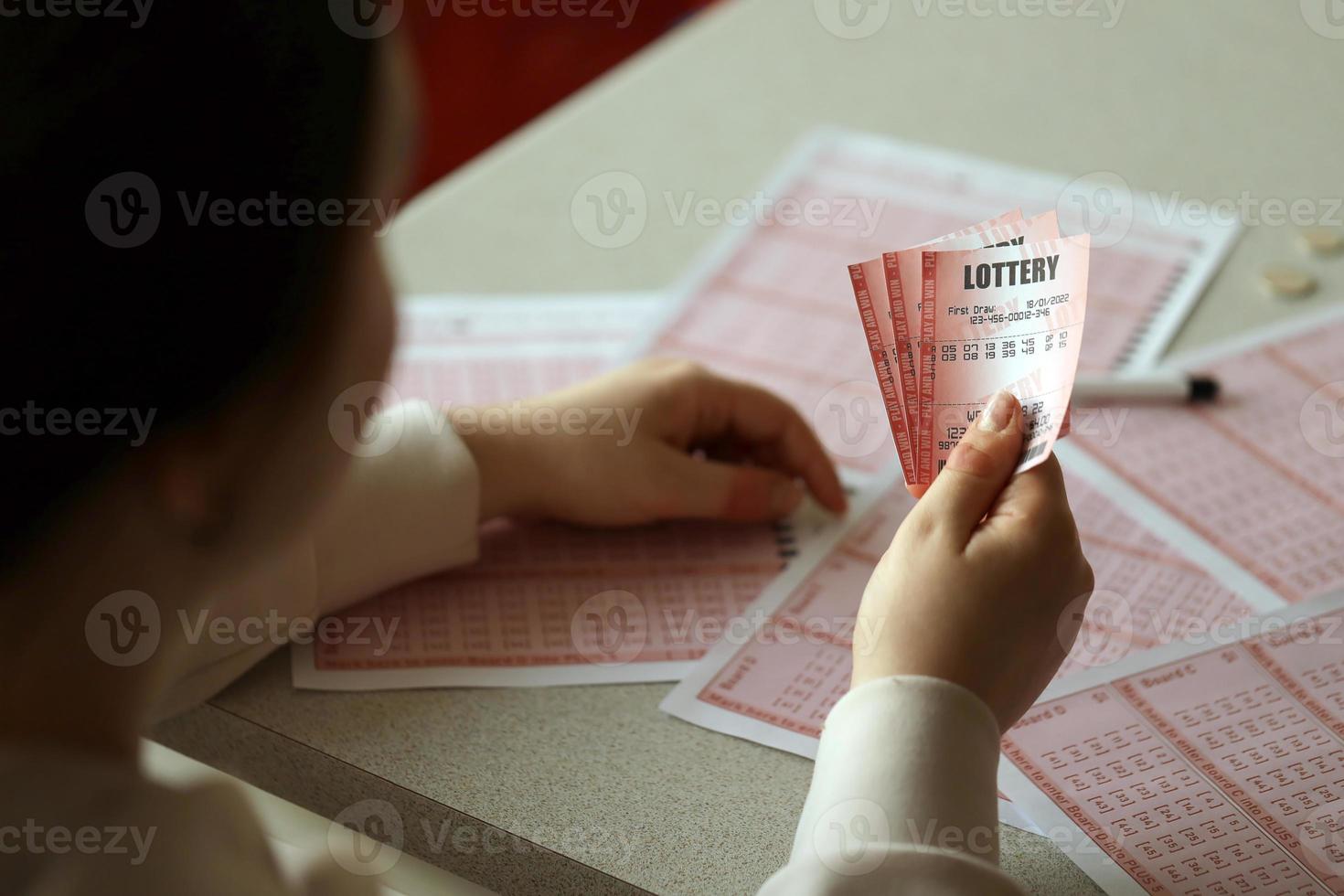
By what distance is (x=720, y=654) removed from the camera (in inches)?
34.2

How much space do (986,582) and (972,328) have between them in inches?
6.1

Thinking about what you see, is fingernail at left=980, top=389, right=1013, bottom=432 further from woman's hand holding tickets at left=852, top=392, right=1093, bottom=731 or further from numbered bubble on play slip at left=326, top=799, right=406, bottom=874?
numbered bubble on play slip at left=326, top=799, right=406, bottom=874

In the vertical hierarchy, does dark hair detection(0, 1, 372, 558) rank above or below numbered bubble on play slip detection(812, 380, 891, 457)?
above

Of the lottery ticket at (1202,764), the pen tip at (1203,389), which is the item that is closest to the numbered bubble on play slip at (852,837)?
the lottery ticket at (1202,764)

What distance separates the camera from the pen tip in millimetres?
1067

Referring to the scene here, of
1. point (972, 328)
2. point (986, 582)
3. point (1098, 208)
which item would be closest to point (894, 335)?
point (972, 328)

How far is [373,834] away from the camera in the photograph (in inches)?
31.6

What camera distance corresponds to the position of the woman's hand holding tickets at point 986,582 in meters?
0.71

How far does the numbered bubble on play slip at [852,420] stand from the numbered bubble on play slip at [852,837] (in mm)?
425

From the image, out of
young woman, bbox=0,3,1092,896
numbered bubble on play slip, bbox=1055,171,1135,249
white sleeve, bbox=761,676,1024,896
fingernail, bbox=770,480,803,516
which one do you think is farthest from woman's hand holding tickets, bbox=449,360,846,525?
numbered bubble on play slip, bbox=1055,171,1135,249

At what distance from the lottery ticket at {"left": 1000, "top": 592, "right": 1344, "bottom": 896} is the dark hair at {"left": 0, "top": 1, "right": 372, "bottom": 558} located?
0.48 metres

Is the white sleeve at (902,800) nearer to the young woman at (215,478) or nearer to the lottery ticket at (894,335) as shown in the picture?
the young woman at (215,478)

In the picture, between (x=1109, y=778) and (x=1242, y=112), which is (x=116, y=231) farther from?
(x=1242, y=112)

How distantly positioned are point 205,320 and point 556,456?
1.57 feet
